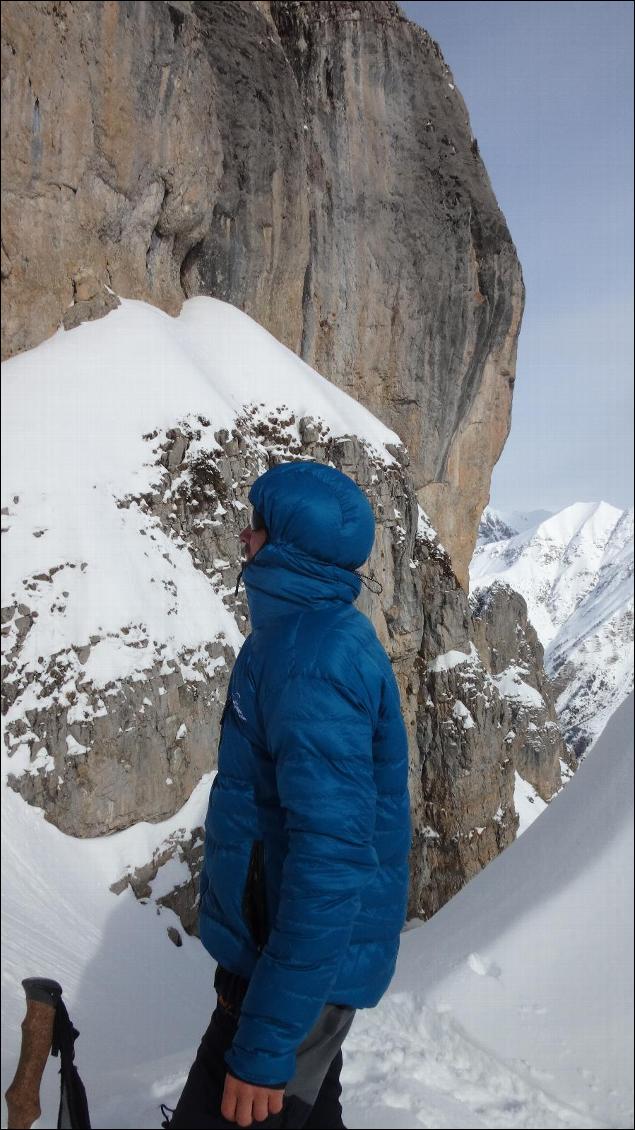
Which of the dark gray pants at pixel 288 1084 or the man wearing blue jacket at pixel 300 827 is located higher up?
the man wearing blue jacket at pixel 300 827

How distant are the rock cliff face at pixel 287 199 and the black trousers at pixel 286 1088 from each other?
37.2 feet

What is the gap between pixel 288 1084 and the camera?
1611 millimetres

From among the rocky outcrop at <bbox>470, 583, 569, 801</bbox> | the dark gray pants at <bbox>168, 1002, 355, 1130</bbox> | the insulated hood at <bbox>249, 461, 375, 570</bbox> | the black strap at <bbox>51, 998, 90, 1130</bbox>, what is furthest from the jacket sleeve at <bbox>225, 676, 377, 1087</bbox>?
the rocky outcrop at <bbox>470, 583, 569, 801</bbox>

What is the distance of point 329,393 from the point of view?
57.7 feet

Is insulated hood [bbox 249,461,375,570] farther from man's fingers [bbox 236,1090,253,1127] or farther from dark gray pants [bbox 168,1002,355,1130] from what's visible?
man's fingers [bbox 236,1090,253,1127]

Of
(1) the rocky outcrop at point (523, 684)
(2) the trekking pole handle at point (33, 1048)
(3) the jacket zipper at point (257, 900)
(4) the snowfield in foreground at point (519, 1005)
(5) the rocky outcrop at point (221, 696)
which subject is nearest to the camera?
(3) the jacket zipper at point (257, 900)

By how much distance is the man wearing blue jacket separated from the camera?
5.04 feet

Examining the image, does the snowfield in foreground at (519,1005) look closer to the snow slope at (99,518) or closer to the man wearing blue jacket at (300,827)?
the man wearing blue jacket at (300,827)

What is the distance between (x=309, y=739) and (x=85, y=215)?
12.9 m

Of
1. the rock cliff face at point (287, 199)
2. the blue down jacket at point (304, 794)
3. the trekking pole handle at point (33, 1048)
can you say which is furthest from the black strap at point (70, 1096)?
the rock cliff face at point (287, 199)

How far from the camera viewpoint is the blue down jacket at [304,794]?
5.04 ft

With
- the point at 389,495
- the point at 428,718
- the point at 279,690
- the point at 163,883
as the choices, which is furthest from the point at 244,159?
the point at 279,690

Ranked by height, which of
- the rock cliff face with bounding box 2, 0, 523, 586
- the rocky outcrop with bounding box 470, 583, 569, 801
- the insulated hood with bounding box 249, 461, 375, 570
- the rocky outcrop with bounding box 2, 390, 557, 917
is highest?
the rock cliff face with bounding box 2, 0, 523, 586

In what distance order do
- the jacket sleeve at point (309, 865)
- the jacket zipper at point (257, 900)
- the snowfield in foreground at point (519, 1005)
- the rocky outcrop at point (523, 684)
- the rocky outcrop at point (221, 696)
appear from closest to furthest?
the jacket sleeve at point (309, 865), the jacket zipper at point (257, 900), the snowfield in foreground at point (519, 1005), the rocky outcrop at point (221, 696), the rocky outcrop at point (523, 684)
